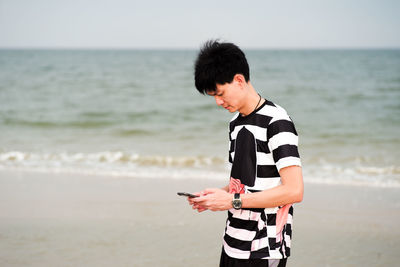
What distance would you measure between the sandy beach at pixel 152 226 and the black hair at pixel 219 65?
103 inches

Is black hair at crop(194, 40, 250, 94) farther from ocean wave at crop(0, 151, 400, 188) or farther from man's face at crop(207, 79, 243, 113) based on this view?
ocean wave at crop(0, 151, 400, 188)

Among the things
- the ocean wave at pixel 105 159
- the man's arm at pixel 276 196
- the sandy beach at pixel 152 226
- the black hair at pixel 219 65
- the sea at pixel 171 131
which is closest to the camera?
the man's arm at pixel 276 196

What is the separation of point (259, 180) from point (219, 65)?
56 cm

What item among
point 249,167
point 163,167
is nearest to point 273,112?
point 249,167

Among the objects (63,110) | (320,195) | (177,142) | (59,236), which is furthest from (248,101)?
(63,110)

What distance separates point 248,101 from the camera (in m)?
1.91

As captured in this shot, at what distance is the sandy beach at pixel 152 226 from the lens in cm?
414

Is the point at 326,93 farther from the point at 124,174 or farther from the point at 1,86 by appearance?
the point at 1,86

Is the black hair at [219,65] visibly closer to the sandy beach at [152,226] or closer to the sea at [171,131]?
the sandy beach at [152,226]

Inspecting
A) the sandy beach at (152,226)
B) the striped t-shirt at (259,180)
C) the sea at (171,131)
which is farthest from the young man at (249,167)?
the sea at (171,131)

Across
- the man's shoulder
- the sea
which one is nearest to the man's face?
the man's shoulder

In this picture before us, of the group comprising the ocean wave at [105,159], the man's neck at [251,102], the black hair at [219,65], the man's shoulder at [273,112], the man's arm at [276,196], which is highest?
the black hair at [219,65]

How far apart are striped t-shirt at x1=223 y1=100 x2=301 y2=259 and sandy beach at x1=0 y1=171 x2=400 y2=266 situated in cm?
222

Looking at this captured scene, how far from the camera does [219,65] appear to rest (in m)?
1.85
